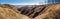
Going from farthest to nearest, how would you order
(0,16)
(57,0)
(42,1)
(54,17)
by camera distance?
A: (42,1), (57,0), (54,17), (0,16)

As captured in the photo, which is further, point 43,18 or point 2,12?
point 43,18

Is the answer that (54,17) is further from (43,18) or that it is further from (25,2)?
(25,2)

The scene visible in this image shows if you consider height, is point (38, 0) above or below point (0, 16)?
below

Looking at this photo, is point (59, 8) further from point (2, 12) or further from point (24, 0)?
point (24, 0)

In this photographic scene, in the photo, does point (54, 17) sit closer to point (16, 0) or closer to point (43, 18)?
point (43, 18)

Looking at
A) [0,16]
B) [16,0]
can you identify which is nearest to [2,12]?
[0,16]

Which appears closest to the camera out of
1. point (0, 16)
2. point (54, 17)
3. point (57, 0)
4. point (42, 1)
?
point (0, 16)

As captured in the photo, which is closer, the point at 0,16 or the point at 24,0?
the point at 0,16

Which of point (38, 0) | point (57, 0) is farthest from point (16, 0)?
point (57, 0)

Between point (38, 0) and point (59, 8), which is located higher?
point (59, 8)
